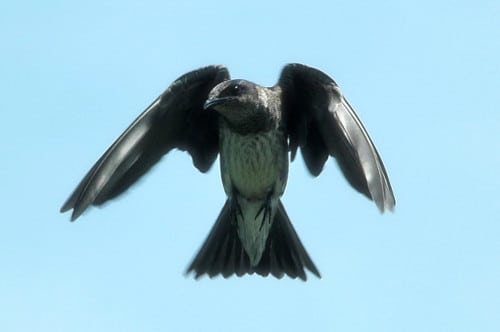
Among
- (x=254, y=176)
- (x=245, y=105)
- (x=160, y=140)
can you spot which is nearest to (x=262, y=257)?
(x=254, y=176)

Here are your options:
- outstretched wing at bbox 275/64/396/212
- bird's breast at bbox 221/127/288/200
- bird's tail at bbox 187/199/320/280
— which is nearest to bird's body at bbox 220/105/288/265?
bird's breast at bbox 221/127/288/200

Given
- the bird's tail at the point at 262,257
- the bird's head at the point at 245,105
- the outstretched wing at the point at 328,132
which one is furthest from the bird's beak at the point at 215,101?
the bird's tail at the point at 262,257

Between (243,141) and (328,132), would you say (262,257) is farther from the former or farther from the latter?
(328,132)

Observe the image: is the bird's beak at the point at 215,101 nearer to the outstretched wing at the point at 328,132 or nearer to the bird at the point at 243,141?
the bird at the point at 243,141

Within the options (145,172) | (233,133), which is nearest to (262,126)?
(233,133)

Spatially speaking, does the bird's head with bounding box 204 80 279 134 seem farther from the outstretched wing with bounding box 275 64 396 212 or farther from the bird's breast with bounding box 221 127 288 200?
the outstretched wing with bounding box 275 64 396 212

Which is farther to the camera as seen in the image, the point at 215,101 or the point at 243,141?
the point at 243,141

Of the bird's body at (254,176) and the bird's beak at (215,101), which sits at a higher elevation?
the bird's beak at (215,101)
